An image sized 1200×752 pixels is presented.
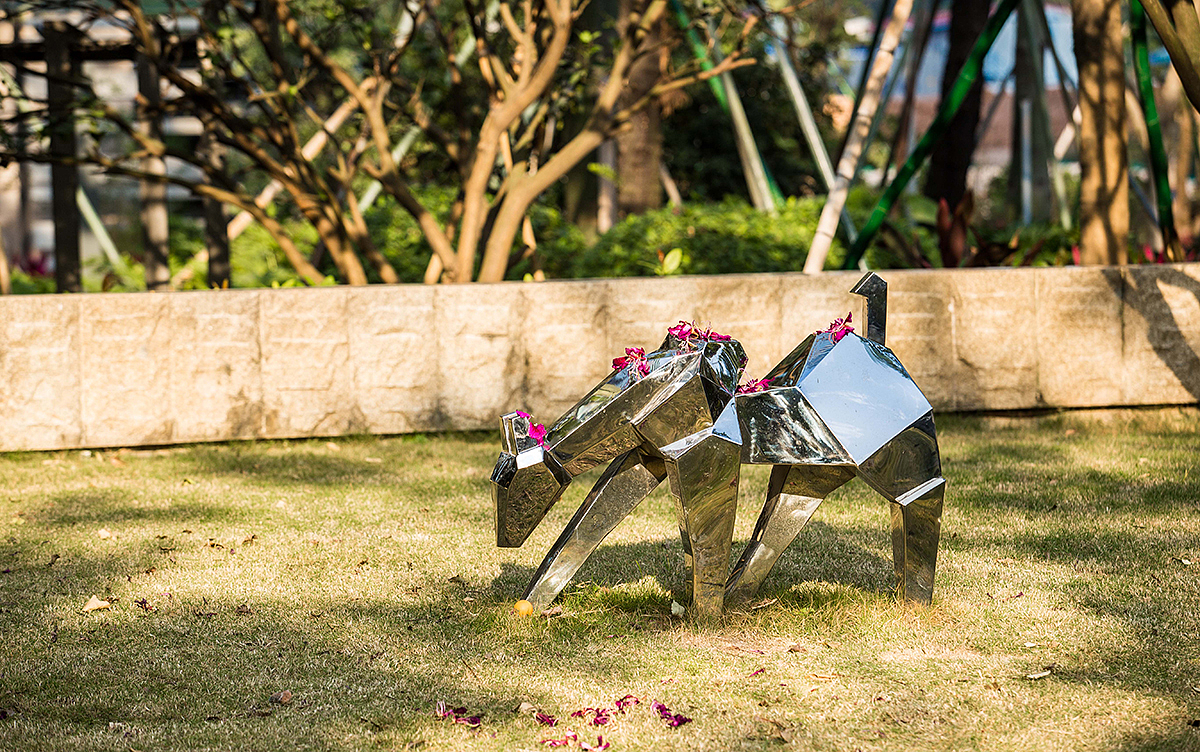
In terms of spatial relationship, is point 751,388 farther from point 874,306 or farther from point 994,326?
point 994,326

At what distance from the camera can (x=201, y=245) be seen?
58.6 ft

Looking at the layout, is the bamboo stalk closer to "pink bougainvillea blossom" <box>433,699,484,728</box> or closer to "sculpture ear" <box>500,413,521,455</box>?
"sculpture ear" <box>500,413,521,455</box>

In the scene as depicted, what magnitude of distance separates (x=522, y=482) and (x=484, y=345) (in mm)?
4013

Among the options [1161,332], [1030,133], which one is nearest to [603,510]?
[1161,332]

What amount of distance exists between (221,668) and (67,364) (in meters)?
4.25

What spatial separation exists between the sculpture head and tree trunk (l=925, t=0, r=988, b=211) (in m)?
11.3

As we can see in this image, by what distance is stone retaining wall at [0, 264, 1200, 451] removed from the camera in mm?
7539

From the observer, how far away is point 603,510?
4.17m

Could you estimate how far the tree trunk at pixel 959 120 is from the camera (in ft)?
46.6

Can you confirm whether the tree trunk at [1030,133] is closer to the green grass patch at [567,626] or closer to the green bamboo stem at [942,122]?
the green bamboo stem at [942,122]

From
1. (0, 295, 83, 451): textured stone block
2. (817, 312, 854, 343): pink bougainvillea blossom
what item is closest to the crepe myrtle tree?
(0, 295, 83, 451): textured stone block

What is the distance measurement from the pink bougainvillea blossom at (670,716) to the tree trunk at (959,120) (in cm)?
1168

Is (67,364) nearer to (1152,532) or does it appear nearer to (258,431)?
(258,431)

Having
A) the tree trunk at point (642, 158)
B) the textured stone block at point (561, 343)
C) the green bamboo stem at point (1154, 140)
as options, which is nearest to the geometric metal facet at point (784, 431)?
the textured stone block at point (561, 343)
